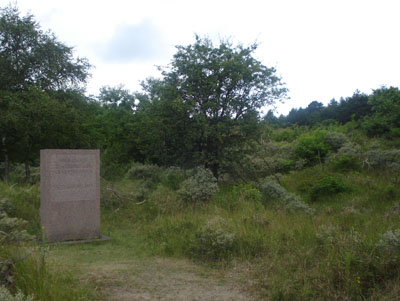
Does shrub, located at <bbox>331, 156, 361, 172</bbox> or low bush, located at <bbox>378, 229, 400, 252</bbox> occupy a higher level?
shrub, located at <bbox>331, 156, 361, 172</bbox>

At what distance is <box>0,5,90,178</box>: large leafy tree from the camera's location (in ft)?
54.7

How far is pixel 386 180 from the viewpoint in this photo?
14156mm

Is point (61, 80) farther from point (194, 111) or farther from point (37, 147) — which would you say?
point (194, 111)

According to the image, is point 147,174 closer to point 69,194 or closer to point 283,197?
point 283,197

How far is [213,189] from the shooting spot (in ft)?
39.4

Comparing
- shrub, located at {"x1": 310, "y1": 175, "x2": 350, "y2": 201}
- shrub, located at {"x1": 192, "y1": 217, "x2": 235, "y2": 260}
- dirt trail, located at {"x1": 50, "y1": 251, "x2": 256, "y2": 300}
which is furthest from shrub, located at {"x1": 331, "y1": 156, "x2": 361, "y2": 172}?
dirt trail, located at {"x1": 50, "y1": 251, "x2": 256, "y2": 300}

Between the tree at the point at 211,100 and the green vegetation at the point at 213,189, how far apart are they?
0.05 meters

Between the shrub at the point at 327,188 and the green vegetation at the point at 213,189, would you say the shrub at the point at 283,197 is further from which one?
the shrub at the point at 327,188

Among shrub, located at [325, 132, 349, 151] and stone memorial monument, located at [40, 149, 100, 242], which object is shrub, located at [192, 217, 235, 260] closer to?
stone memorial monument, located at [40, 149, 100, 242]

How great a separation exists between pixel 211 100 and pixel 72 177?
6.82 meters

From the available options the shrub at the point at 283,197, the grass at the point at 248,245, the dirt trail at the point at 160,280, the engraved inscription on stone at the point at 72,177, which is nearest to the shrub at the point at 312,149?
the grass at the point at 248,245

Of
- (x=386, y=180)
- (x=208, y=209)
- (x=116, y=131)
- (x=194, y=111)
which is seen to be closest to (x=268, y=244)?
(x=208, y=209)

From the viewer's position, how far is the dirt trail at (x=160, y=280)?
5.04 m

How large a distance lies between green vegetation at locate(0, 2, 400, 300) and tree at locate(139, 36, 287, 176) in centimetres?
5
